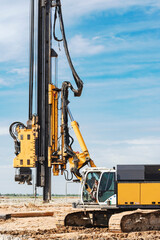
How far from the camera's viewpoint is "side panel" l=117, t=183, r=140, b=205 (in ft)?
54.7

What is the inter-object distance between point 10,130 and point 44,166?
331cm

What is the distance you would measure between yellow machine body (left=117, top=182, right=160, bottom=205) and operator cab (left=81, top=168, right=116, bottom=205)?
326 millimetres

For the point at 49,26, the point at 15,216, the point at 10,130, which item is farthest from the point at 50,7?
the point at 15,216

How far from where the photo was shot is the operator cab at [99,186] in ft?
55.6

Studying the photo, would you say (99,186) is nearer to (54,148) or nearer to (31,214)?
(31,214)

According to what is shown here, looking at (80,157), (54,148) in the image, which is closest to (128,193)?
(80,157)

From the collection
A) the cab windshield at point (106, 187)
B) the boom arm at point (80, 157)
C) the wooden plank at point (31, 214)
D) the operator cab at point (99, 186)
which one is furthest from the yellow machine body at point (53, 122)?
the cab windshield at point (106, 187)

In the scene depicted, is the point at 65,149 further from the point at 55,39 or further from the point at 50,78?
the point at 55,39

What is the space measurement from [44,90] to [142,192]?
51.2 feet

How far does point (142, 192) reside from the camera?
16688 mm

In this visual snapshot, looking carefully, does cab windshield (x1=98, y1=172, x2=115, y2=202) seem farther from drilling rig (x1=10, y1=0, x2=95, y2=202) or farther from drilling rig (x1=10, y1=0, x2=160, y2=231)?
drilling rig (x1=10, y1=0, x2=95, y2=202)

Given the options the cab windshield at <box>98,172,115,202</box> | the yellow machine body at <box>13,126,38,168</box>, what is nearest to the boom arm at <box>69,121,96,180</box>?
the yellow machine body at <box>13,126,38,168</box>

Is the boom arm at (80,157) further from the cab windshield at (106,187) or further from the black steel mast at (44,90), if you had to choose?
the cab windshield at (106,187)

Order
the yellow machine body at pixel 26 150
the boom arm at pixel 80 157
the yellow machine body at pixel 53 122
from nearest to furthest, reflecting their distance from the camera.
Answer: the boom arm at pixel 80 157 → the yellow machine body at pixel 26 150 → the yellow machine body at pixel 53 122
